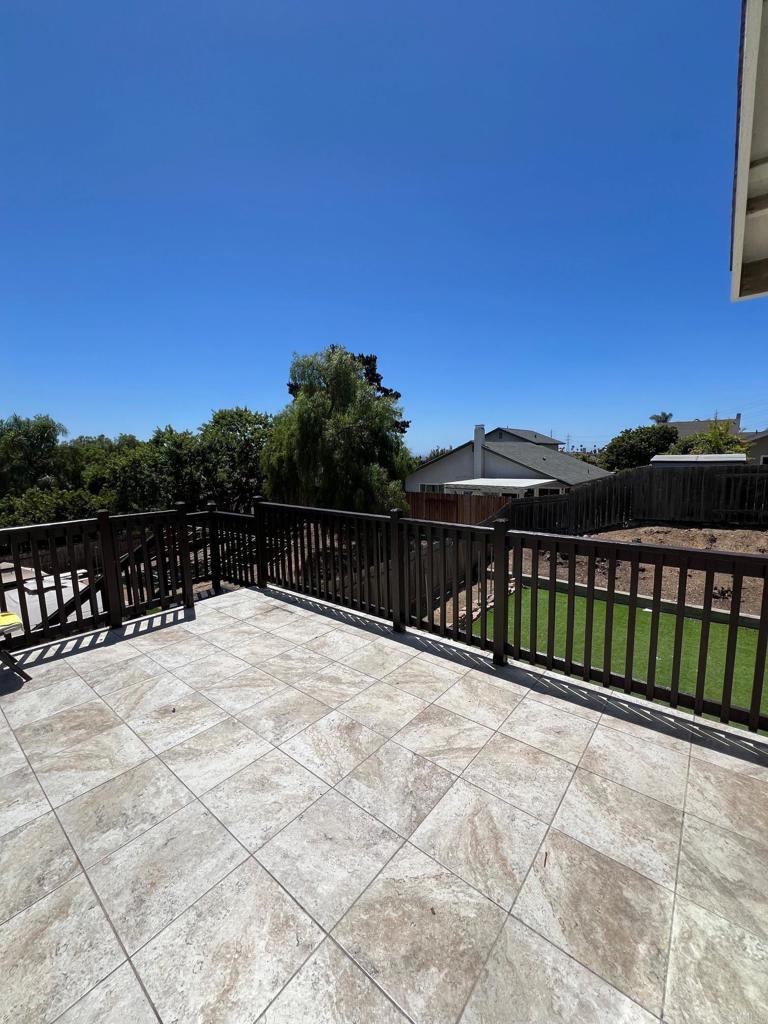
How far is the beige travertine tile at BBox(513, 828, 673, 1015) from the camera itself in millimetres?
1209

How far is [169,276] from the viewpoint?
1080 cm

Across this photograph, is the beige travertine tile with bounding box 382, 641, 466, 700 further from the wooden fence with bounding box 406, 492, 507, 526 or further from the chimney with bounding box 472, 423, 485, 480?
the chimney with bounding box 472, 423, 485, 480

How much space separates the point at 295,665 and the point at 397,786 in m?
1.44

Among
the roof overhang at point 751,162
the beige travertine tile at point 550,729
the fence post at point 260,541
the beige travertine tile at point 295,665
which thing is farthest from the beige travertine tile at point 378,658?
the roof overhang at point 751,162

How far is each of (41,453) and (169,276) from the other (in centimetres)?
2426

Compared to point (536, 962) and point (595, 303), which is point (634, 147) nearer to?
point (536, 962)

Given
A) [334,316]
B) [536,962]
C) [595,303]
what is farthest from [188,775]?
[595,303]

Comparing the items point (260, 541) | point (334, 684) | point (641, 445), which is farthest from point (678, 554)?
point (641, 445)

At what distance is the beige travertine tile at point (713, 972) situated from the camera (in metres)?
1.11

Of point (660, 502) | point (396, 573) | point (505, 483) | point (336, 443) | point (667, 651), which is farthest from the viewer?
point (505, 483)

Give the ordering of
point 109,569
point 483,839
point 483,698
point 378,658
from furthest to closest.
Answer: point 109,569 → point 378,658 → point 483,698 → point 483,839

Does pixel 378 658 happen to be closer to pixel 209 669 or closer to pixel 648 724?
pixel 209 669

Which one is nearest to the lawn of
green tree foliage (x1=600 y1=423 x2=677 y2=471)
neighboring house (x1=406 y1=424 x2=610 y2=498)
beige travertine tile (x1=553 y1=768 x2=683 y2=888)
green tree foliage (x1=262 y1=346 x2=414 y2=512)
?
beige travertine tile (x1=553 y1=768 x2=683 y2=888)

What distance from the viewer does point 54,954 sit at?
1.27 m
